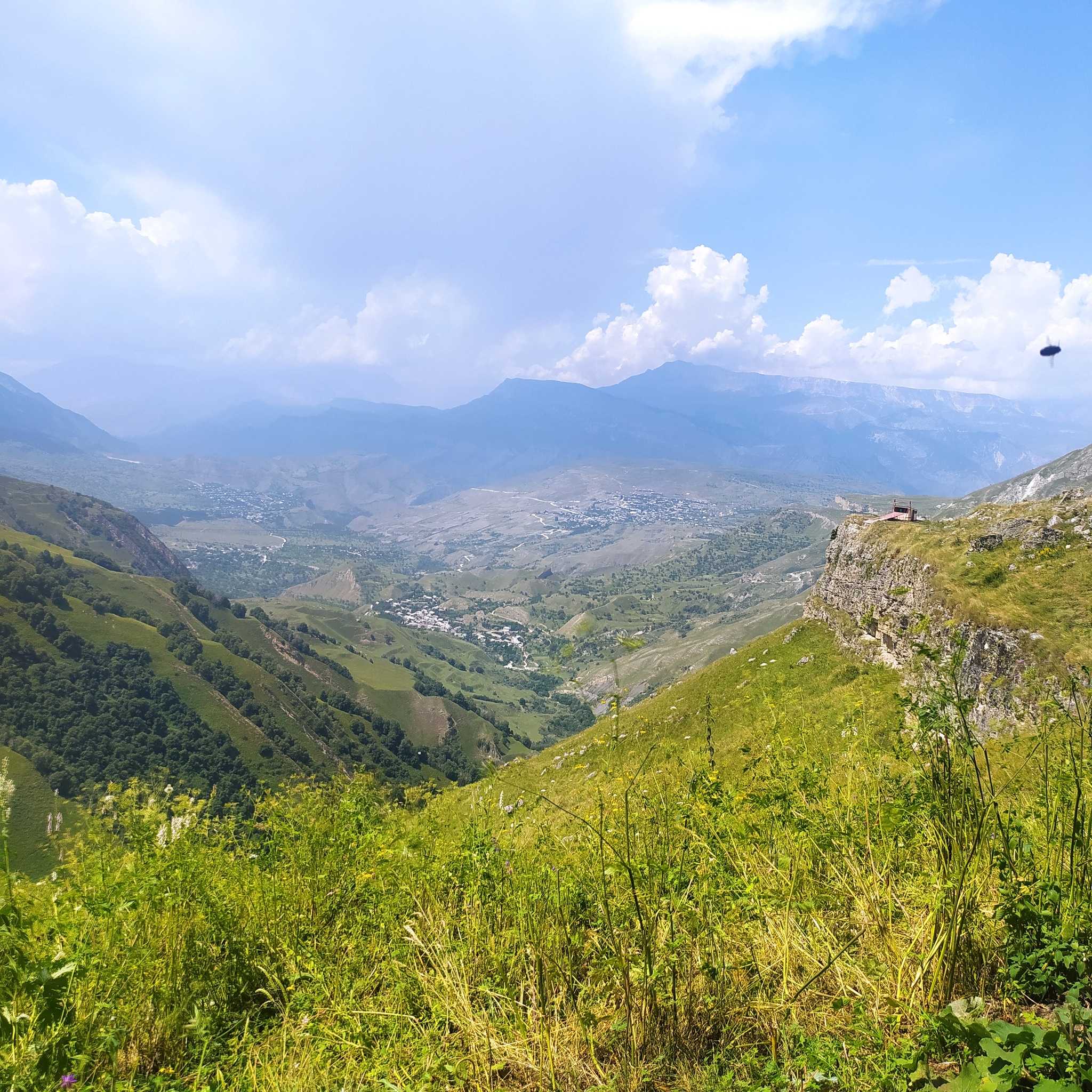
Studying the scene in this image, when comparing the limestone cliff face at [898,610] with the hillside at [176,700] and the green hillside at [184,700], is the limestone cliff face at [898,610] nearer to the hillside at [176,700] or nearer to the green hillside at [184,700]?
the green hillside at [184,700]

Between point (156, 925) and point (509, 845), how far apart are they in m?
3.01

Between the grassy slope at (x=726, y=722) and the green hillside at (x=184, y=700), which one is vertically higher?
the grassy slope at (x=726, y=722)

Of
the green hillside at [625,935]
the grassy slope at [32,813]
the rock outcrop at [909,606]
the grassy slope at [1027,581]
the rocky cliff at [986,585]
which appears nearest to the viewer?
the green hillside at [625,935]

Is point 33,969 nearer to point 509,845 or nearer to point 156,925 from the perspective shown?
point 156,925

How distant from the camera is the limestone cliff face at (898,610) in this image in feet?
64.8

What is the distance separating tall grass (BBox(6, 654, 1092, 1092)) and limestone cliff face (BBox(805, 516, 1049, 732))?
17.9 feet

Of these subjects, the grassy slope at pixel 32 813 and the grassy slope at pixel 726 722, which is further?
the grassy slope at pixel 32 813

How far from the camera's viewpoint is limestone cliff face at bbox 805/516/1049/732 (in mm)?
19766

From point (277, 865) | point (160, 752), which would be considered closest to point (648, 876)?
point (277, 865)

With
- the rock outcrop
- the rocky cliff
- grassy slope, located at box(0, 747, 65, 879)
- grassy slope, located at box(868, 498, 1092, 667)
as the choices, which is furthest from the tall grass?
grassy slope, located at box(0, 747, 65, 879)

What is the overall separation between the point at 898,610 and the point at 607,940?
101 ft

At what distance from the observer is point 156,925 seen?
13.5ft

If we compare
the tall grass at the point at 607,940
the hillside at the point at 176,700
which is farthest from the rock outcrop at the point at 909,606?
the hillside at the point at 176,700

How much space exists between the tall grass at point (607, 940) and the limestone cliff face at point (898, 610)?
17.9 ft
